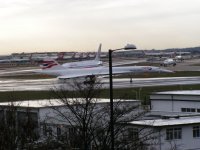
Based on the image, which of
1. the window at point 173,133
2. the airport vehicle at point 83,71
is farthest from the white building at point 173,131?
the airport vehicle at point 83,71

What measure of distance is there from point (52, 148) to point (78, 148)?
8.09 ft

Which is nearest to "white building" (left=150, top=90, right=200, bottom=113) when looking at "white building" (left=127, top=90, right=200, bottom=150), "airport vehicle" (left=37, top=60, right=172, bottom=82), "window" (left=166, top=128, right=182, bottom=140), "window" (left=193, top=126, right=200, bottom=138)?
"white building" (left=127, top=90, right=200, bottom=150)

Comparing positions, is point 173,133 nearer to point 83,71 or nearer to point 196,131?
point 196,131

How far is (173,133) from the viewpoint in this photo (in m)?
38.1

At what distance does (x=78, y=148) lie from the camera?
24672 mm

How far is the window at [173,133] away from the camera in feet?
124

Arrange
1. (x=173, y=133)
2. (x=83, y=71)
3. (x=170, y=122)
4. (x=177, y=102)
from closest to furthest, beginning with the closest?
(x=173, y=133) → (x=170, y=122) → (x=177, y=102) → (x=83, y=71)

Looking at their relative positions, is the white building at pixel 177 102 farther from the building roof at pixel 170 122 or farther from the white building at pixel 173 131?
the building roof at pixel 170 122

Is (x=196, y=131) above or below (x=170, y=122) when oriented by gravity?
below

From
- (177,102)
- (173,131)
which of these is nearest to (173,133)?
(173,131)

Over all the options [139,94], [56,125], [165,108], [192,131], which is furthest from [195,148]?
[139,94]

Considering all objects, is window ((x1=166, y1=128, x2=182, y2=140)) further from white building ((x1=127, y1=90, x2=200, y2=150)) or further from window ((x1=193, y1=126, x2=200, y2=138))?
window ((x1=193, y1=126, x2=200, y2=138))

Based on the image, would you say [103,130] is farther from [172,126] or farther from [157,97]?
[157,97]

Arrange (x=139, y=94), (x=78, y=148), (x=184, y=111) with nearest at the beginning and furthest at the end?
1. (x=78, y=148)
2. (x=184, y=111)
3. (x=139, y=94)
